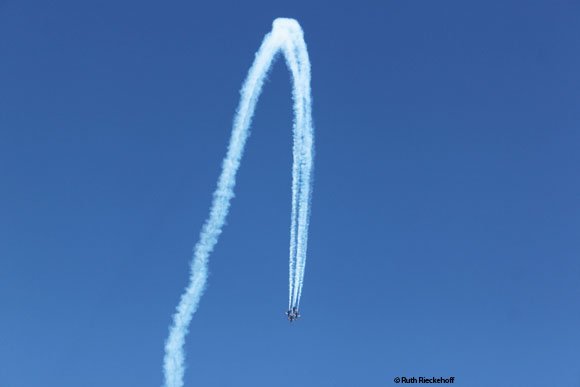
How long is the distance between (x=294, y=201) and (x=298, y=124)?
6490 mm

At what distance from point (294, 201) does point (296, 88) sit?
9500mm

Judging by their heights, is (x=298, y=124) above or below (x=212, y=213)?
above

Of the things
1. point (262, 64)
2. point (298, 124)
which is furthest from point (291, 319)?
point (262, 64)

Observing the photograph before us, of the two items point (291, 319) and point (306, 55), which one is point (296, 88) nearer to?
point (306, 55)

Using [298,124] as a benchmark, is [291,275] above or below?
below

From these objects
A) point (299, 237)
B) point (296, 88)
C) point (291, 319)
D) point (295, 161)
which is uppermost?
point (296, 88)

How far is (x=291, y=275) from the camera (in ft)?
257

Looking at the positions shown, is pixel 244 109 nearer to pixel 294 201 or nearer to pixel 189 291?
pixel 294 201

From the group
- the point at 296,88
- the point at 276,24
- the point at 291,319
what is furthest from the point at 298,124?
the point at 291,319

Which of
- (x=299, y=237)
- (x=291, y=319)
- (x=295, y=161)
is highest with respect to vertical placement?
(x=295, y=161)

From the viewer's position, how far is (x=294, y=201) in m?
78.4

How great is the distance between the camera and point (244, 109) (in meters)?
79.2

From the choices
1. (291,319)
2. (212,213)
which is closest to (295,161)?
(212,213)

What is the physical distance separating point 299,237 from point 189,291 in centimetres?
1129
